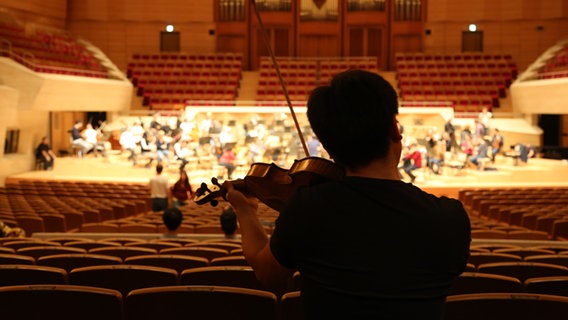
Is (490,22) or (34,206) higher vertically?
(490,22)

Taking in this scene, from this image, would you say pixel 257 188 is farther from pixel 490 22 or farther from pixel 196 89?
pixel 490 22

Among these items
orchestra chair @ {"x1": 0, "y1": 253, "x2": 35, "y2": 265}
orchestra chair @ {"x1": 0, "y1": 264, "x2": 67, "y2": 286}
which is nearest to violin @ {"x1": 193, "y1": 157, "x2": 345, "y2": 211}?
orchestra chair @ {"x1": 0, "y1": 264, "x2": 67, "y2": 286}

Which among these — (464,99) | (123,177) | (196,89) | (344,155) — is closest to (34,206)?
(123,177)

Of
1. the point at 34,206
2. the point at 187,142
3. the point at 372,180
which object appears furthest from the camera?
the point at 187,142

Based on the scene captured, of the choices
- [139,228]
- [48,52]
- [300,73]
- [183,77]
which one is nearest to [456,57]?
[300,73]

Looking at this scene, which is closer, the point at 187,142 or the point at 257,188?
the point at 257,188

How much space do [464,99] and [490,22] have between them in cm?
460

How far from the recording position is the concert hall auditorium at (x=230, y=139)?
7.75ft

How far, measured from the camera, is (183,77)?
77.8 feet

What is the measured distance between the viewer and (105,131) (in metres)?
19.9

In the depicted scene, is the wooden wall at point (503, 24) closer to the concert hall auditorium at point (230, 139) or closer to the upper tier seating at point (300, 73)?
the concert hall auditorium at point (230, 139)

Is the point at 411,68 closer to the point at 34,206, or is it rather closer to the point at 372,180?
the point at 34,206

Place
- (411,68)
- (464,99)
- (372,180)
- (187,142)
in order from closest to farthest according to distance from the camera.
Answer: (372,180) < (187,142) < (464,99) < (411,68)

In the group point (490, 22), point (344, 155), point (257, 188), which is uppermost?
point (490, 22)
